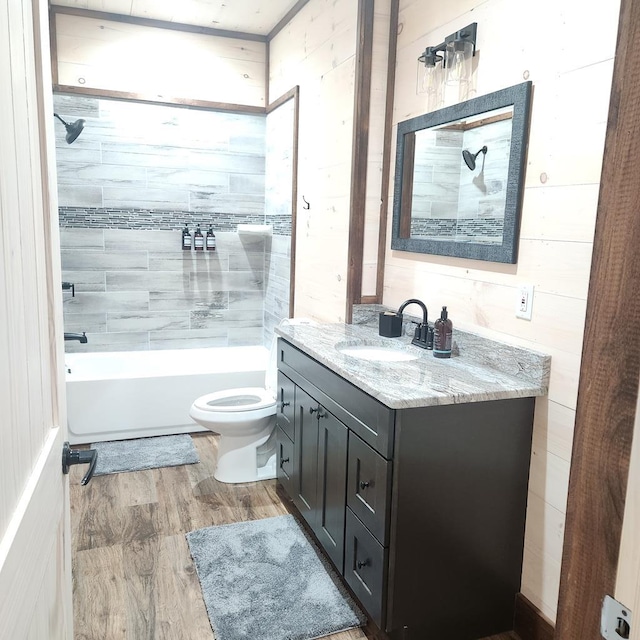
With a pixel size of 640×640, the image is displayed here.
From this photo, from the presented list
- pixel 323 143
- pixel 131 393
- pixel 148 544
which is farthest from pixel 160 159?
pixel 148 544

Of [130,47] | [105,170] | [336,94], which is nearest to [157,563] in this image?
[336,94]

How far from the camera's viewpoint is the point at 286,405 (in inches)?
113

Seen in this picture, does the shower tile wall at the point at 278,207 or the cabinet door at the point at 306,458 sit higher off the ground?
the shower tile wall at the point at 278,207

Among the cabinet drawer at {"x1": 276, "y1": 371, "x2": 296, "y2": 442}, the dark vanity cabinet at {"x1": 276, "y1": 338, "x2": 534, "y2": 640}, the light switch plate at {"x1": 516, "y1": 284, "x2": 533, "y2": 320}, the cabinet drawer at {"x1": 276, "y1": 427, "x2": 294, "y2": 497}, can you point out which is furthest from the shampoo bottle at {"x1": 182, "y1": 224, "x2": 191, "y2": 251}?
the light switch plate at {"x1": 516, "y1": 284, "x2": 533, "y2": 320}

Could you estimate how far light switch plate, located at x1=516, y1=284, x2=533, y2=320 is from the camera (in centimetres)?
199

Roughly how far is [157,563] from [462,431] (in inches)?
56.4

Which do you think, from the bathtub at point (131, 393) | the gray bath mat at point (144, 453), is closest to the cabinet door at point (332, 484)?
the gray bath mat at point (144, 453)

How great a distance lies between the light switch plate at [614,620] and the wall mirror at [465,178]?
1500 millimetres

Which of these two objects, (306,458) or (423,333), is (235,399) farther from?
(423,333)

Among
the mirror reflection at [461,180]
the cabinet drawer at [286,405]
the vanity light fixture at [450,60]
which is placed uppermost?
the vanity light fixture at [450,60]

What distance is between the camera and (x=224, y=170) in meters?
4.36

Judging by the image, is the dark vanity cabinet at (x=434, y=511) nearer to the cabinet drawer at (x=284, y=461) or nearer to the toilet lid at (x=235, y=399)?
the cabinet drawer at (x=284, y=461)

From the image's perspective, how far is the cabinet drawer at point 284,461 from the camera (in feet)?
9.25

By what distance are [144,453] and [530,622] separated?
240cm
